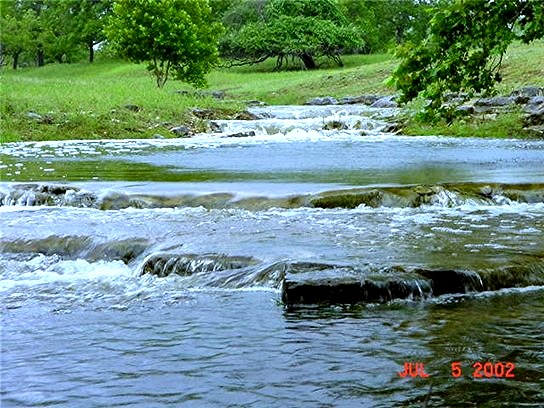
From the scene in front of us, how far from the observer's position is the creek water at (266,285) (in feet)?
13.5

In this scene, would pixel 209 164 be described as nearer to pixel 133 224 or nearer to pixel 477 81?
pixel 133 224

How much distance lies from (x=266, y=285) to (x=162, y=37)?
3126cm

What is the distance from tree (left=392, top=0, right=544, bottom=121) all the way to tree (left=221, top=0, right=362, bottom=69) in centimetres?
4763

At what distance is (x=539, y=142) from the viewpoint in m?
20.0

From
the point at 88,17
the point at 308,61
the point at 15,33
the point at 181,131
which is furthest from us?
the point at 88,17

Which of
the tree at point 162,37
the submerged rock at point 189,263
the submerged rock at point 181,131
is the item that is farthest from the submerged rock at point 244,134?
the submerged rock at point 189,263

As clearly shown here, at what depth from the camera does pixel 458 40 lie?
258 inches

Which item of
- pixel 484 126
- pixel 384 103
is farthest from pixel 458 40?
pixel 384 103

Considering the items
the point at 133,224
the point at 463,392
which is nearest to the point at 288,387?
the point at 463,392

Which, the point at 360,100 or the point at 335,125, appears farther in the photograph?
the point at 360,100

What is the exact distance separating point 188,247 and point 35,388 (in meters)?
3.38
